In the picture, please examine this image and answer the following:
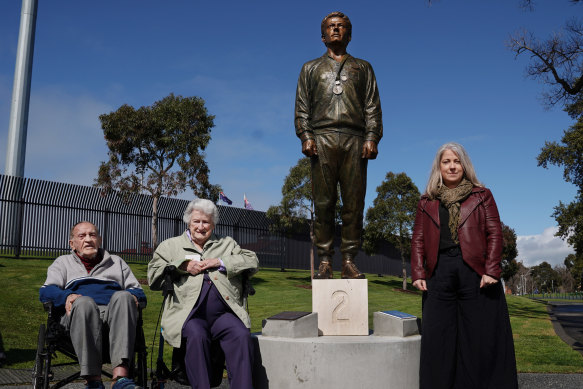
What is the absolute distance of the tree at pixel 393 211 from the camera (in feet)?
83.6

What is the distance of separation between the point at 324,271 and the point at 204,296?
1537mm

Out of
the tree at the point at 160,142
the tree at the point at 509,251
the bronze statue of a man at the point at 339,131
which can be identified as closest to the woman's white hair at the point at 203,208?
the bronze statue of a man at the point at 339,131

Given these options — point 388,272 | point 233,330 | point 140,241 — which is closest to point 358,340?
point 233,330

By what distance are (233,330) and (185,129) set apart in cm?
1553

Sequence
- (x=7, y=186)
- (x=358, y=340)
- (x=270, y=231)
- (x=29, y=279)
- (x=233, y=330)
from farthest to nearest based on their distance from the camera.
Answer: (x=270, y=231)
(x=7, y=186)
(x=29, y=279)
(x=358, y=340)
(x=233, y=330)

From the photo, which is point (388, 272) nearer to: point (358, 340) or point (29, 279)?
point (29, 279)

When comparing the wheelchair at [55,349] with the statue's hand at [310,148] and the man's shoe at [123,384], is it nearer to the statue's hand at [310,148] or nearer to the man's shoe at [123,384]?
the man's shoe at [123,384]

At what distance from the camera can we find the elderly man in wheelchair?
13.4 ft

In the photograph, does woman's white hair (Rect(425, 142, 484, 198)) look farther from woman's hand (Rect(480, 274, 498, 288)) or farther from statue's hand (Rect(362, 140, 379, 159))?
statue's hand (Rect(362, 140, 379, 159))

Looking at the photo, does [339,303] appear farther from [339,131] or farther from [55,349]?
[55,349]

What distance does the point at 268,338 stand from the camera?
15.2 ft

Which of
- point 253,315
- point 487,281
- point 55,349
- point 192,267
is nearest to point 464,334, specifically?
point 487,281

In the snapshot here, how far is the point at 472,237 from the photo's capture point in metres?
3.97

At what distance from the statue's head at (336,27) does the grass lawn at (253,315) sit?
532 centimetres
